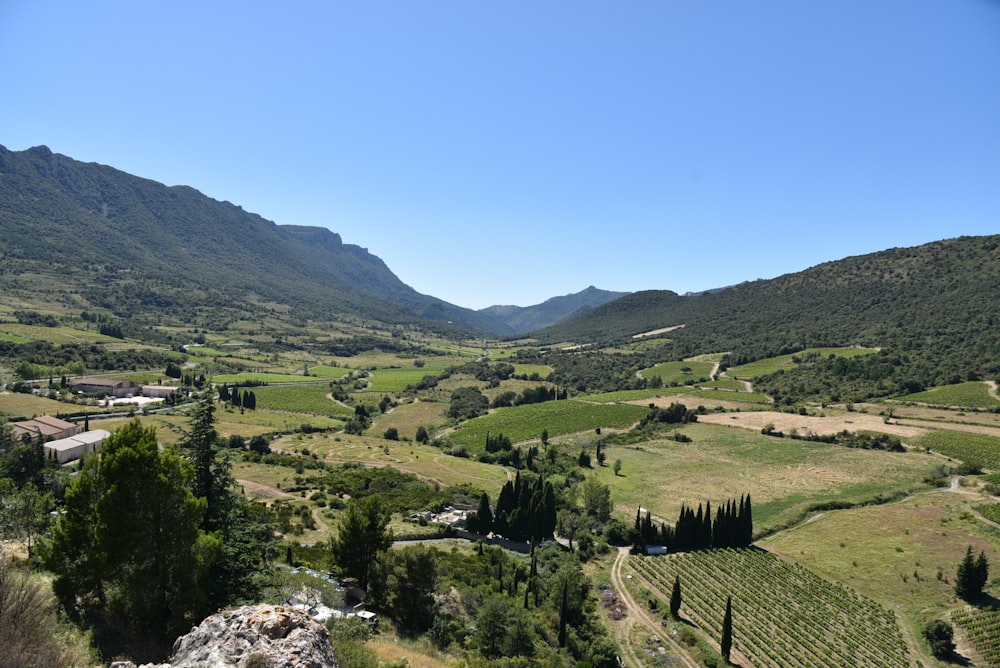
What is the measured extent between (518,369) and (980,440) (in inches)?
5226

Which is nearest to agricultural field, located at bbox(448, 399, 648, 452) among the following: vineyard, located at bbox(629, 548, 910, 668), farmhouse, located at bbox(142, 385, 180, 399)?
vineyard, located at bbox(629, 548, 910, 668)

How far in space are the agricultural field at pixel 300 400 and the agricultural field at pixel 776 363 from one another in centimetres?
11688

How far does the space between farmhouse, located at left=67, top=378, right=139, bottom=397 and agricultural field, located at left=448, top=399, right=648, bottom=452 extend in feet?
231

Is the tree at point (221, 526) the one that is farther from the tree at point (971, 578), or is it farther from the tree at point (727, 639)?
the tree at point (971, 578)

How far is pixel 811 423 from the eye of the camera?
10262 cm

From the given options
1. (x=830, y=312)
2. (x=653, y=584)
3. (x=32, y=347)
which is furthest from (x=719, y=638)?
(x=830, y=312)

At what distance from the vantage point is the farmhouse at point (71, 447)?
59.3 metres

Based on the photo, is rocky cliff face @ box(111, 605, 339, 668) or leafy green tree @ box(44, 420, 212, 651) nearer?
rocky cliff face @ box(111, 605, 339, 668)

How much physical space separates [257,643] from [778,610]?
45.4 meters

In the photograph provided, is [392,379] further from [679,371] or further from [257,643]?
[257,643]

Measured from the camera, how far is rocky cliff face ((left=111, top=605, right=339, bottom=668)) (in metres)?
11.8

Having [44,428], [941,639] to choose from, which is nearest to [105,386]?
[44,428]

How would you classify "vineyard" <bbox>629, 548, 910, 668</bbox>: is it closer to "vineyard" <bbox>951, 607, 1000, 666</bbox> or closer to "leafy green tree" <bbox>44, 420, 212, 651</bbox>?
"vineyard" <bbox>951, 607, 1000, 666</bbox>

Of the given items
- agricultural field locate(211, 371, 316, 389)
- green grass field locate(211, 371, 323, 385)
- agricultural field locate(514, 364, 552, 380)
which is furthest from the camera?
agricultural field locate(514, 364, 552, 380)
